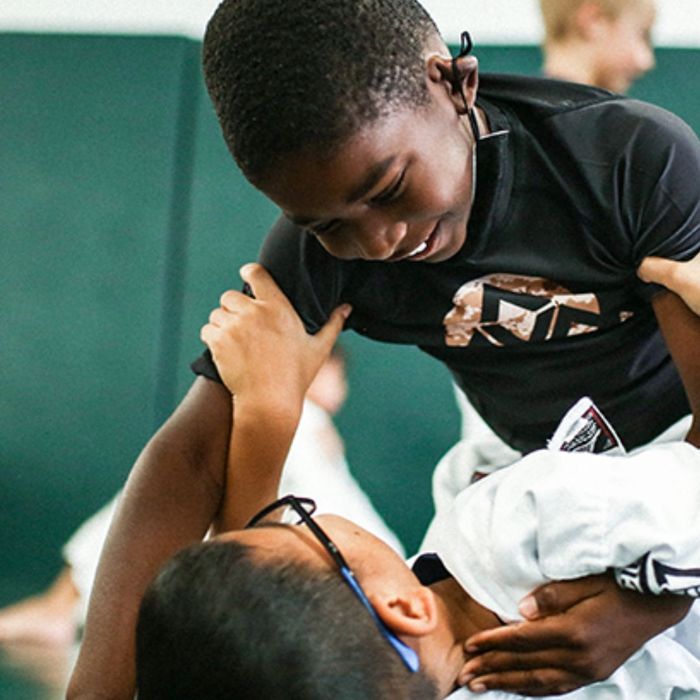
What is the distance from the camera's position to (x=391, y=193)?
1073mm

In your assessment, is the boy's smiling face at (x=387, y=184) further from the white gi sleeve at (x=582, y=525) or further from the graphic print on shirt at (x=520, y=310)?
the white gi sleeve at (x=582, y=525)

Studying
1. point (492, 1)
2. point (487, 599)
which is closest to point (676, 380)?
point (487, 599)

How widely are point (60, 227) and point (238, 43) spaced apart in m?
1.36

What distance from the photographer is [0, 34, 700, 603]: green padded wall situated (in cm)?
221

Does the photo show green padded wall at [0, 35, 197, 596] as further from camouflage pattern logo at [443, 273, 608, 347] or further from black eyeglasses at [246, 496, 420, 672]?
black eyeglasses at [246, 496, 420, 672]

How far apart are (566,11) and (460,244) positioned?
3.96ft

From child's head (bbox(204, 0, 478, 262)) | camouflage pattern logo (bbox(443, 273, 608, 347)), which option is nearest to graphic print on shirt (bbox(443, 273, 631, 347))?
camouflage pattern logo (bbox(443, 273, 608, 347))

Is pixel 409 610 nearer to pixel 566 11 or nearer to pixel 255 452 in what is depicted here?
pixel 255 452

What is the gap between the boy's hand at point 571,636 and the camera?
100cm

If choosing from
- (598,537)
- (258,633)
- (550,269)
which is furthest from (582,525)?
(550,269)

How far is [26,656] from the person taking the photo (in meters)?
2.18

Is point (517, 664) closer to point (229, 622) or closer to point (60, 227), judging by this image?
point (229, 622)

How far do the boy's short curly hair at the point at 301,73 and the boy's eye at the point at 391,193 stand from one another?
64 millimetres

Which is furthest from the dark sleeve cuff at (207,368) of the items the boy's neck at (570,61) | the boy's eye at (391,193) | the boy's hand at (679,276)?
the boy's neck at (570,61)
